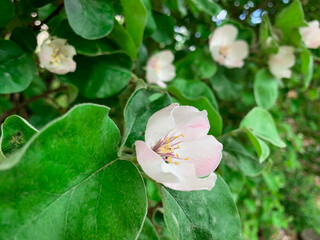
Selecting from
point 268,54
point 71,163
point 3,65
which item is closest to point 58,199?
point 71,163

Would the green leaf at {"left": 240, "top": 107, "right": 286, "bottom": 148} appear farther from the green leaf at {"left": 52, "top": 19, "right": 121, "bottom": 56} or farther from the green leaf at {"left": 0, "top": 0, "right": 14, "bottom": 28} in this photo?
the green leaf at {"left": 0, "top": 0, "right": 14, "bottom": 28}

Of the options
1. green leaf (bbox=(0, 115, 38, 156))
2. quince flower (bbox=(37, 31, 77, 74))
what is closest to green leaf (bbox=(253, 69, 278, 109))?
quince flower (bbox=(37, 31, 77, 74))

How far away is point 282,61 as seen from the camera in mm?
736

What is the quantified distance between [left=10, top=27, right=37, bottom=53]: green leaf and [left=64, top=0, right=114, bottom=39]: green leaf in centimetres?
10

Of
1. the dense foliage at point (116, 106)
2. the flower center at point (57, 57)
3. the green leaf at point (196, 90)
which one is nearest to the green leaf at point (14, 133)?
the dense foliage at point (116, 106)

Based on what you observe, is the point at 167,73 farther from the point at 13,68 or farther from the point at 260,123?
the point at 13,68

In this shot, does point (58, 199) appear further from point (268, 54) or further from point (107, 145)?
point (268, 54)

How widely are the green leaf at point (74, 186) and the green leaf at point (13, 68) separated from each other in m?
0.21

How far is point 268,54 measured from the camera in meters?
0.75

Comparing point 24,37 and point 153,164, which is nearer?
point 153,164

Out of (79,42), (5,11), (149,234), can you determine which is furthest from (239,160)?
(5,11)

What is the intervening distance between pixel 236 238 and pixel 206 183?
9cm

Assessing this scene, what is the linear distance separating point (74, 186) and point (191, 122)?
0.14 m

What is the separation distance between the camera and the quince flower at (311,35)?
692 mm
